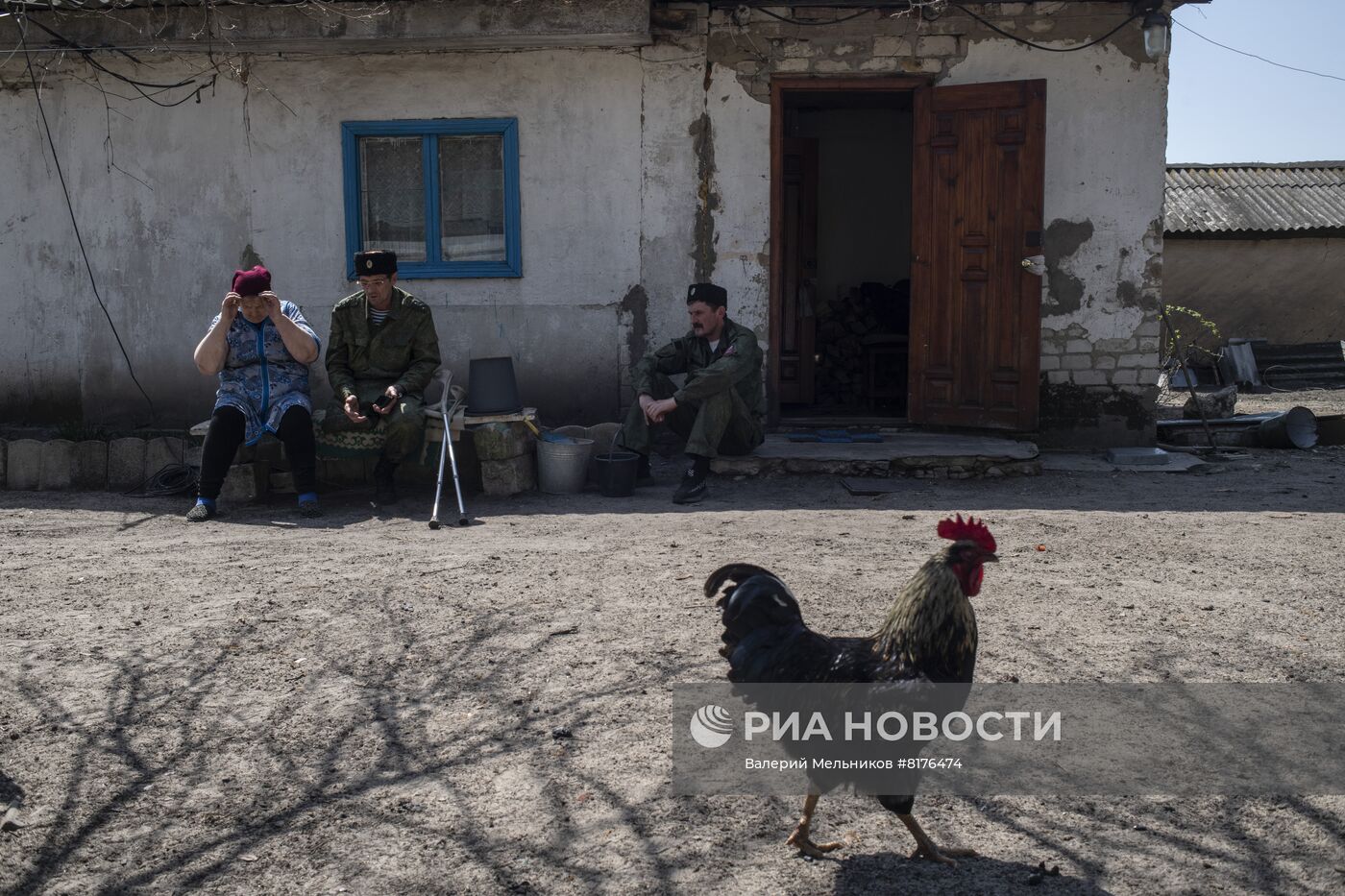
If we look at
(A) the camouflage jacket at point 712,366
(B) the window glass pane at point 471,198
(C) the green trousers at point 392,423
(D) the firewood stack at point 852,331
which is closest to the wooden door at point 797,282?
(D) the firewood stack at point 852,331

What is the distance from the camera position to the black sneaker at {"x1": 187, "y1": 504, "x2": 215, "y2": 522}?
691 cm

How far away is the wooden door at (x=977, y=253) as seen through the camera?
332 inches

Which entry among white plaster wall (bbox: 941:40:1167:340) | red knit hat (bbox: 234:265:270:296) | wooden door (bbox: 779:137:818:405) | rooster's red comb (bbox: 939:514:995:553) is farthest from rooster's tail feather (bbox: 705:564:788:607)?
wooden door (bbox: 779:137:818:405)

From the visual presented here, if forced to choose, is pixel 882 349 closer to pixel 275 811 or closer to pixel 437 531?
pixel 437 531

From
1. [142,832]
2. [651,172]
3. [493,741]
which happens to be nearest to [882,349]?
[651,172]

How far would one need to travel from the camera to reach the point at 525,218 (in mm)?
8766

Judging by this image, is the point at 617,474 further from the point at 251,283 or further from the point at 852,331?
the point at 852,331

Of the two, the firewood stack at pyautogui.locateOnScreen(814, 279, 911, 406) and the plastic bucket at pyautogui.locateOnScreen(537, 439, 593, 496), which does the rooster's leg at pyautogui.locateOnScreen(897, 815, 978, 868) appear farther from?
the firewood stack at pyautogui.locateOnScreen(814, 279, 911, 406)

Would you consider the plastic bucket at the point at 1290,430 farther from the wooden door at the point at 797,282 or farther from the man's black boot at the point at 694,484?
the man's black boot at the point at 694,484

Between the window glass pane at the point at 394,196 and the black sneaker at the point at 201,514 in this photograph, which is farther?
the window glass pane at the point at 394,196

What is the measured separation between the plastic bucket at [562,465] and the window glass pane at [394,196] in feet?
7.15

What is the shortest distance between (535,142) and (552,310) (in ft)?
4.04

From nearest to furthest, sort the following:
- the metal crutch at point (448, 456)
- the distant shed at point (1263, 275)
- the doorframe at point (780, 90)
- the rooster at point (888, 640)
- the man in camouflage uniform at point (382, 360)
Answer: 1. the rooster at point (888, 640)
2. the metal crutch at point (448, 456)
3. the man in camouflage uniform at point (382, 360)
4. the doorframe at point (780, 90)
5. the distant shed at point (1263, 275)

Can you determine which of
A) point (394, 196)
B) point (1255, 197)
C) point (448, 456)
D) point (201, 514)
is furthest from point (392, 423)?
point (1255, 197)
